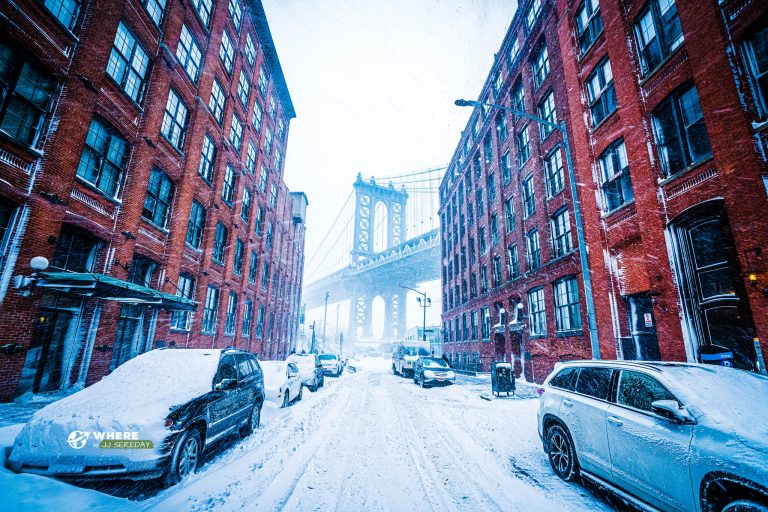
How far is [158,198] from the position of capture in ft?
43.0

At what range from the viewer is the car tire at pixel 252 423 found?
A: 6434 millimetres

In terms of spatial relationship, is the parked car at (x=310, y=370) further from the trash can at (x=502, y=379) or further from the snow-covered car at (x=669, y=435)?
the snow-covered car at (x=669, y=435)

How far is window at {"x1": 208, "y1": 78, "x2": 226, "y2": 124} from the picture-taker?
17.4 m

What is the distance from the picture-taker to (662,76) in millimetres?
10406

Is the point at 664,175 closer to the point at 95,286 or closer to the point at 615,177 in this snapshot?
the point at 615,177

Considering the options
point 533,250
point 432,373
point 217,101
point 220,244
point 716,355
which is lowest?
point 432,373

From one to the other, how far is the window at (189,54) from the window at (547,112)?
59.6ft

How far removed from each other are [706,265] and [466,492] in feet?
31.1

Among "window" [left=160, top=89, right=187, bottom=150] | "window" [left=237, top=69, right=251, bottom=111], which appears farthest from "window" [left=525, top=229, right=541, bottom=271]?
"window" [left=237, top=69, right=251, bottom=111]

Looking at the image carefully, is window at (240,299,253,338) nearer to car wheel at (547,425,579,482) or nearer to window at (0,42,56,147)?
window at (0,42,56,147)

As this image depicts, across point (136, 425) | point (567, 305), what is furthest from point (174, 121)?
point (567, 305)

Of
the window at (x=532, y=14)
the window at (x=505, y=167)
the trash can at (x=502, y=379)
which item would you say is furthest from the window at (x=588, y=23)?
the trash can at (x=502, y=379)

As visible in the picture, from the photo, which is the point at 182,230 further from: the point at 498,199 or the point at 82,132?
the point at 498,199

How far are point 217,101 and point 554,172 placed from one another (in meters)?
18.4
